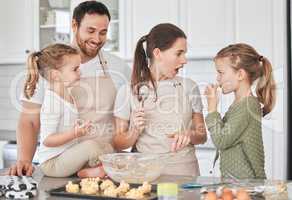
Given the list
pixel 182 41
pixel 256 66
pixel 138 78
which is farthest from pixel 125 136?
pixel 256 66

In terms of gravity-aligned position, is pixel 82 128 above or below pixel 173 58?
below

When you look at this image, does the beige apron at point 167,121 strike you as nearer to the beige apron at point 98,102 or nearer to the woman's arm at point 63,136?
the beige apron at point 98,102

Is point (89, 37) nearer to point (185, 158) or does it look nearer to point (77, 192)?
point (185, 158)

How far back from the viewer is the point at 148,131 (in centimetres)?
282

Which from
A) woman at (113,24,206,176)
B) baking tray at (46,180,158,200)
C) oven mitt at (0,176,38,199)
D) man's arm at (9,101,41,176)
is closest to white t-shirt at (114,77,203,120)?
woman at (113,24,206,176)

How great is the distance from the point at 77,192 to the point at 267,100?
1.25 m

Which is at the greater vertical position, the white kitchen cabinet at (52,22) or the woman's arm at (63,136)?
the white kitchen cabinet at (52,22)

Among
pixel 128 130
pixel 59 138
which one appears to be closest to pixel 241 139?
pixel 128 130

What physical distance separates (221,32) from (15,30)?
5.15 feet

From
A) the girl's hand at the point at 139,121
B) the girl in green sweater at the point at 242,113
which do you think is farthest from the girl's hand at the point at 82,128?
the girl in green sweater at the point at 242,113

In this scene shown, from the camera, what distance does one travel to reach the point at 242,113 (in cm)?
263

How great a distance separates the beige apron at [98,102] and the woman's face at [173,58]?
12.1 inches

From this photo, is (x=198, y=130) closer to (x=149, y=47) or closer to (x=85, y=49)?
(x=149, y=47)

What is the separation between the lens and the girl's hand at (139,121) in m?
2.83
